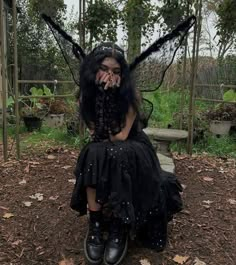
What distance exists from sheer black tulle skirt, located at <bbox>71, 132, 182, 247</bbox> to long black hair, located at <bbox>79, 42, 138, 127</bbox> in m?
0.22

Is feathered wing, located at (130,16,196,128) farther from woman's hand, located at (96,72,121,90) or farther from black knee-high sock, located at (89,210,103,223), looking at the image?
black knee-high sock, located at (89,210,103,223)

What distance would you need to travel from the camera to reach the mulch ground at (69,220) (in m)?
2.24

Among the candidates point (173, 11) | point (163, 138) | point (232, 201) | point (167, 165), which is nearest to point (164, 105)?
point (173, 11)

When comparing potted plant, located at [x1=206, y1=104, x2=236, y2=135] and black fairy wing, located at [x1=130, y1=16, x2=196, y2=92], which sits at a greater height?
black fairy wing, located at [x1=130, y1=16, x2=196, y2=92]

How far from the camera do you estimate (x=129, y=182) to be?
200 cm

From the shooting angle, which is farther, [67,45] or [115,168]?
[67,45]

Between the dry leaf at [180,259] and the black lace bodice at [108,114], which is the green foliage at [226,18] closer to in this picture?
the black lace bodice at [108,114]

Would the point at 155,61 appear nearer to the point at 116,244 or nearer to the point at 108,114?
the point at 108,114

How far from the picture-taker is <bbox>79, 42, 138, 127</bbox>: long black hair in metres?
2.16

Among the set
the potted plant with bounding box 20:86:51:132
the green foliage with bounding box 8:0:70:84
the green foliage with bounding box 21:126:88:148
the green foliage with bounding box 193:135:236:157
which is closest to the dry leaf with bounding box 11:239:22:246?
the green foliage with bounding box 21:126:88:148

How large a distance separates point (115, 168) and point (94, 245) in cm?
50

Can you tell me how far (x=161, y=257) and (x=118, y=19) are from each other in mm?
4134

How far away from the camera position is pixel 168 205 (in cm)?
239

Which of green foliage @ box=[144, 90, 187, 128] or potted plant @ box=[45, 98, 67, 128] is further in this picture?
potted plant @ box=[45, 98, 67, 128]
